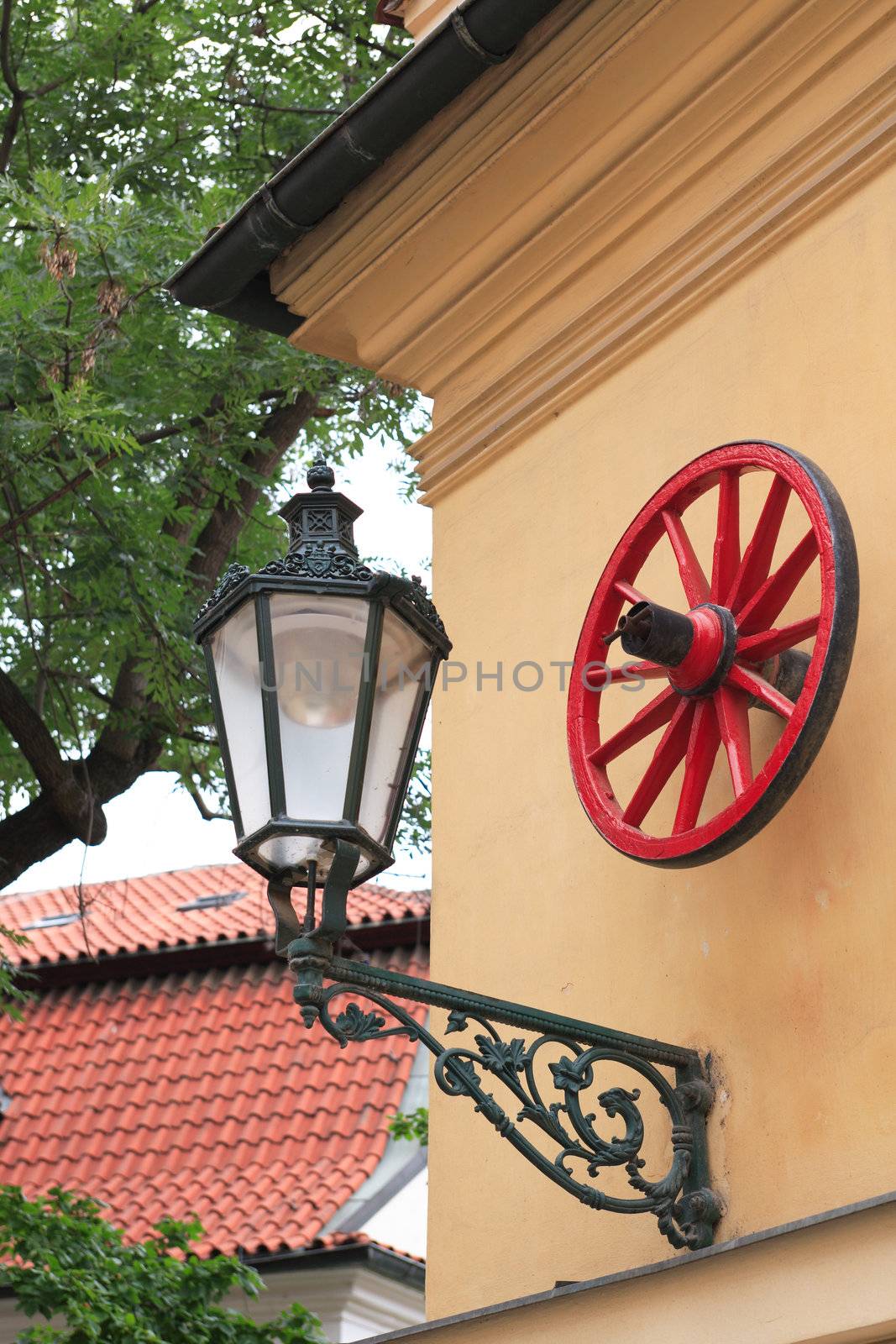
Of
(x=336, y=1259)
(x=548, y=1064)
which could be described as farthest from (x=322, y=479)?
(x=336, y=1259)

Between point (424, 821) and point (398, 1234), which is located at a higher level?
point (424, 821)

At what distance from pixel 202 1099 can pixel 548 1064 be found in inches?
349

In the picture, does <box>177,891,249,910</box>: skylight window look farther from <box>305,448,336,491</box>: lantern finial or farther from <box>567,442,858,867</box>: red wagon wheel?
<box>305,448,336,491</box>: lantern finial

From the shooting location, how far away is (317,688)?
328cm

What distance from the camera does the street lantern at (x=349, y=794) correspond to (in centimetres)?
318

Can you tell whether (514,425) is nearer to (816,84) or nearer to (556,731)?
(556,731)

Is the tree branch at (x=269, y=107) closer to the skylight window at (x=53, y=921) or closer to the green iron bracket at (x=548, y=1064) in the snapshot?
the green iron bracket at (x=548, y=1064)

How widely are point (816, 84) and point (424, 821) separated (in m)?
4.83

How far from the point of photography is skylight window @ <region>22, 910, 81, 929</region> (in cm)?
1511

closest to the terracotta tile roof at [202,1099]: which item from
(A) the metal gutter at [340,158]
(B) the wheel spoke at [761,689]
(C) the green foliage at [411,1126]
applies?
(C) the green foliage at [411,1126]

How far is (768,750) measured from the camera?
3574 mm

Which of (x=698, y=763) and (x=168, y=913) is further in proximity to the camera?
(x=168, y=913)

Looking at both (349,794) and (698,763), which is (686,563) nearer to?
(698,763)

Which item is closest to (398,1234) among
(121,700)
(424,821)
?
(424,821)
